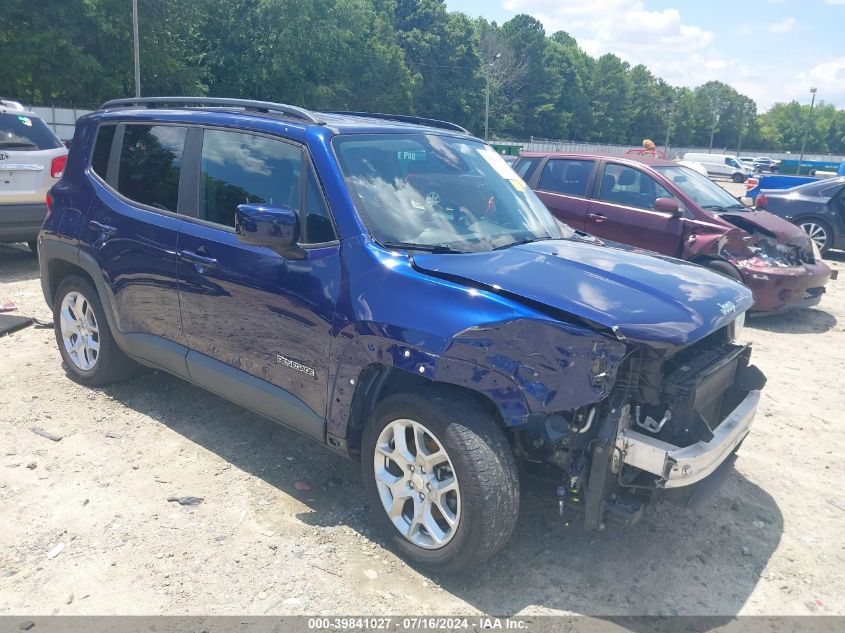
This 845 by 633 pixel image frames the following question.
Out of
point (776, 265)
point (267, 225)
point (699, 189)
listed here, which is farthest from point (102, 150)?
point (776, 265)

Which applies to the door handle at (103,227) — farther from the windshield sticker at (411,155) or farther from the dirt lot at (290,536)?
the windshield sticker at (411,155)

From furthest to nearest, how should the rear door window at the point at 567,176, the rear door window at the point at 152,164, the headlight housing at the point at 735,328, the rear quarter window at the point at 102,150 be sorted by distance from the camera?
the rear door window at the point at 567,176
the rear quarter window at the point at 102,150
the rear door window at the point at 152,164
the headlight housing at the point at 735,328

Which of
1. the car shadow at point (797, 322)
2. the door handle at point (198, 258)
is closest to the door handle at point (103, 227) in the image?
the door handle at point (198, 258)

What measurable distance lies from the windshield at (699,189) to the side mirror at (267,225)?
20.0 ft

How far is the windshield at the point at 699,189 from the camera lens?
8219 millimetres

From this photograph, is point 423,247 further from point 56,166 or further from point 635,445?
point 56,166

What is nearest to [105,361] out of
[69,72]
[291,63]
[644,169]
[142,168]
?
[142,168]

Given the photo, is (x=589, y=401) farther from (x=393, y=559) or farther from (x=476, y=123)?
(x=476, y=123)

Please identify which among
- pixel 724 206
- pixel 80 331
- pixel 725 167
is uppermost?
pixel 725 167

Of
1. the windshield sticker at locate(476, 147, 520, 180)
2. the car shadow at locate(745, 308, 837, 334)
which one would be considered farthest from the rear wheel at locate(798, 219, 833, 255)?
the windshield sticker at locate(476, 147, 520, 180)

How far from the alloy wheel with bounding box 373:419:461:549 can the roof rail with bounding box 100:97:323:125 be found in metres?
1.73

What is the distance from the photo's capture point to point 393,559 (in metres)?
3.28

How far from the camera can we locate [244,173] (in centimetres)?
387

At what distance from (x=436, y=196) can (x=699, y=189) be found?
5888mm
